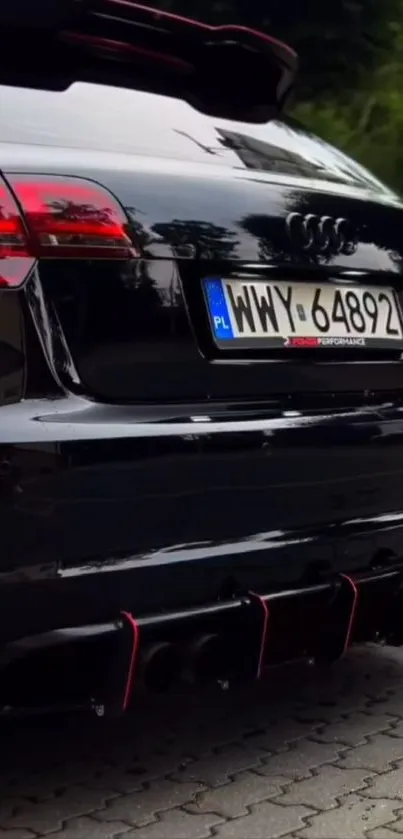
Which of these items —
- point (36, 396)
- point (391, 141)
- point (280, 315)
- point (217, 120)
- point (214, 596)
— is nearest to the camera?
point (36, 396)

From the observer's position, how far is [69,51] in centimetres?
302

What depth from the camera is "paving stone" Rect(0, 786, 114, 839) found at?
271 centimetres

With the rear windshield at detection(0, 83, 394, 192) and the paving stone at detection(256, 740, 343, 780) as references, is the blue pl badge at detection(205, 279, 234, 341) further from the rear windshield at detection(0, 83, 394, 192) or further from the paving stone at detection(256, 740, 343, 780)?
the paving stone at detection(256, 740, 343, 780)

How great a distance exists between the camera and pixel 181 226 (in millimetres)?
2717

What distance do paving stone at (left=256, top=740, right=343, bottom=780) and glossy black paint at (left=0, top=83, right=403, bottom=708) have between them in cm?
52

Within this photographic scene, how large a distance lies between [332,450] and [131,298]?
0.64m

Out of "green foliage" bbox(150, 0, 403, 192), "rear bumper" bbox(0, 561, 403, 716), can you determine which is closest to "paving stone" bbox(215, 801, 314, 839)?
"rear bumper" bbox(0, 561, 403, 716)

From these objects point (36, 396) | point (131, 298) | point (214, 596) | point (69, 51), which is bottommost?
point (214, 596)

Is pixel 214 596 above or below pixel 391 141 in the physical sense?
below

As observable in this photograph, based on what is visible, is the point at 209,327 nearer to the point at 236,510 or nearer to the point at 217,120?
the point at 236,510

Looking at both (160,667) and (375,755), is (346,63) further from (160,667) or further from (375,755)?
(160,667)

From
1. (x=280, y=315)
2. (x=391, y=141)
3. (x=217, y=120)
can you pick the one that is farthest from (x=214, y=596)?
(x=391, y=141)

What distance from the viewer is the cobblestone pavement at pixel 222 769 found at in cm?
275

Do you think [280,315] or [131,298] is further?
[280,315]
